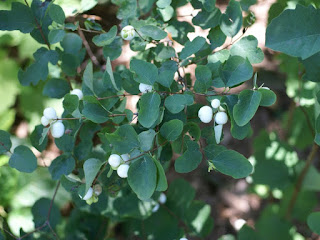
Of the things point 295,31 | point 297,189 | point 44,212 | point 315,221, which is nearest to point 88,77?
point 295,31

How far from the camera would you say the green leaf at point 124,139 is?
0.82m

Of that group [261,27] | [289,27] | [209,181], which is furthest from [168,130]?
[261,27]

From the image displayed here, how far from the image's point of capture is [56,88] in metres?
1.20

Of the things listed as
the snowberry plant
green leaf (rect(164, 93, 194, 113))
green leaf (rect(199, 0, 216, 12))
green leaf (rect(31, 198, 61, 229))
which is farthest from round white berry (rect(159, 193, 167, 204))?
green leaf (rect(199, 0, 216, 12))

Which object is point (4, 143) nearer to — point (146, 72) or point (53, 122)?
point (53, 122)

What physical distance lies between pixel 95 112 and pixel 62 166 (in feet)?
0.97

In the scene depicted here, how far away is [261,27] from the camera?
220 cm

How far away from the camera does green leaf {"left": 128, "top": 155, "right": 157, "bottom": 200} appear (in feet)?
2.61

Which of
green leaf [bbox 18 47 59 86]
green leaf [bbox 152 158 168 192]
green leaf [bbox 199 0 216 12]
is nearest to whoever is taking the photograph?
green leaf [bbox 152 158 168 192]

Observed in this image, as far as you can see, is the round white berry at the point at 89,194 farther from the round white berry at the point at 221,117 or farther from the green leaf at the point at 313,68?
the green leaf at the point at 313,68

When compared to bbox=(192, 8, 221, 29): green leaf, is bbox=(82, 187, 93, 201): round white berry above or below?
below

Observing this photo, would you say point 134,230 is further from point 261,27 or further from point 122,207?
point 261,27

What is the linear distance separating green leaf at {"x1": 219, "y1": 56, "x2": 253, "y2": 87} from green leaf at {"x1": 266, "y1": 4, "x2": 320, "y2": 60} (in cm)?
13

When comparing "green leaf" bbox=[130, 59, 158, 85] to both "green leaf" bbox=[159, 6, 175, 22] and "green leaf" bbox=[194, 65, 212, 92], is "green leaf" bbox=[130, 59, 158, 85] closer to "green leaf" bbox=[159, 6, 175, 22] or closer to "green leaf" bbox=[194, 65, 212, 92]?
"green leaf" bbox=[194, 65, 212, 92]
